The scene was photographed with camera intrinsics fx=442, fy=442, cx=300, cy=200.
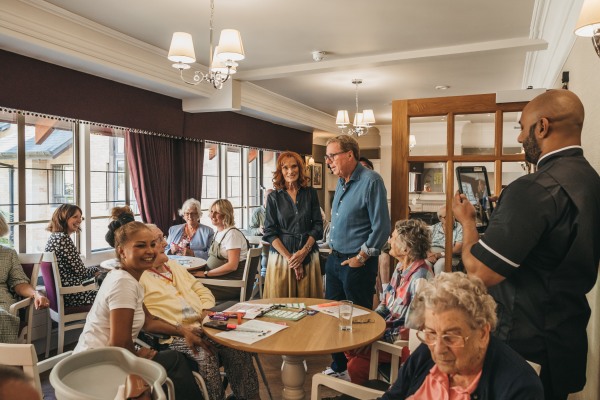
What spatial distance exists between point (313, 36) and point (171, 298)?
2.74m

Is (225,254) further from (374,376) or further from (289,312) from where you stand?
(374,376)

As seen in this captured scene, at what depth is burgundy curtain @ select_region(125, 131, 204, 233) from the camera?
4.97m

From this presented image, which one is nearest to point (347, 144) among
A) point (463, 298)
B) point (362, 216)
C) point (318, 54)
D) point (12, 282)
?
point (362, 216)

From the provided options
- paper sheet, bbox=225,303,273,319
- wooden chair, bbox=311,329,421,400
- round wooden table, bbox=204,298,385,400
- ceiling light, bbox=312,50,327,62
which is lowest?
wooden chair, bbox=311,329,421,400

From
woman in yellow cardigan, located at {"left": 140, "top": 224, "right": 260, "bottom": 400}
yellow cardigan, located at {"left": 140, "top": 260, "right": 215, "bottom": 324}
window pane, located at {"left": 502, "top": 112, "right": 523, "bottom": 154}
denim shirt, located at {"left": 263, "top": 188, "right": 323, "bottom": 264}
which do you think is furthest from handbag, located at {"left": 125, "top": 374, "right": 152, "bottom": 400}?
window pane, located at {"left": 502, "top": 112, "right": 523, "bottom": 154}

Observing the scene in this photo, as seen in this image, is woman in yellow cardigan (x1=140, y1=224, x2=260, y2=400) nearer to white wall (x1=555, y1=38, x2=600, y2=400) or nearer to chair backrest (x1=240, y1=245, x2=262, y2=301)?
chair backrest (x1=240, y1=245, x2=262, y2=301)

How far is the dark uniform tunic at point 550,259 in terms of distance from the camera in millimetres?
1369

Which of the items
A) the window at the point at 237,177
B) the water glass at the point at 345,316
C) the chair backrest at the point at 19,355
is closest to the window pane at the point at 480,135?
the water glass at the point at 345,316

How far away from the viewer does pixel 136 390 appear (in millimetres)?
1270

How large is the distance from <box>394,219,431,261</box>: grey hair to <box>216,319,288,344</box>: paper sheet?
0.78 m

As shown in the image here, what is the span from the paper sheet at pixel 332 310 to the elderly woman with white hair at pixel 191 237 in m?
2.28

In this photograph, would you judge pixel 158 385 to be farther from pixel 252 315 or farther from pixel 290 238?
pixel 290 238

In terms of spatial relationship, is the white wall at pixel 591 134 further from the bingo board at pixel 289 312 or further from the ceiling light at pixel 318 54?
the ceiling light at pixel 318 54

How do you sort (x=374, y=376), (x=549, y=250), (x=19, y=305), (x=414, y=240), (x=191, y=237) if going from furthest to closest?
(x=191, y=237)
(x=19, y=305)
(x=414, y=240)
(x=374, y=376)
(x=549, y=250)
